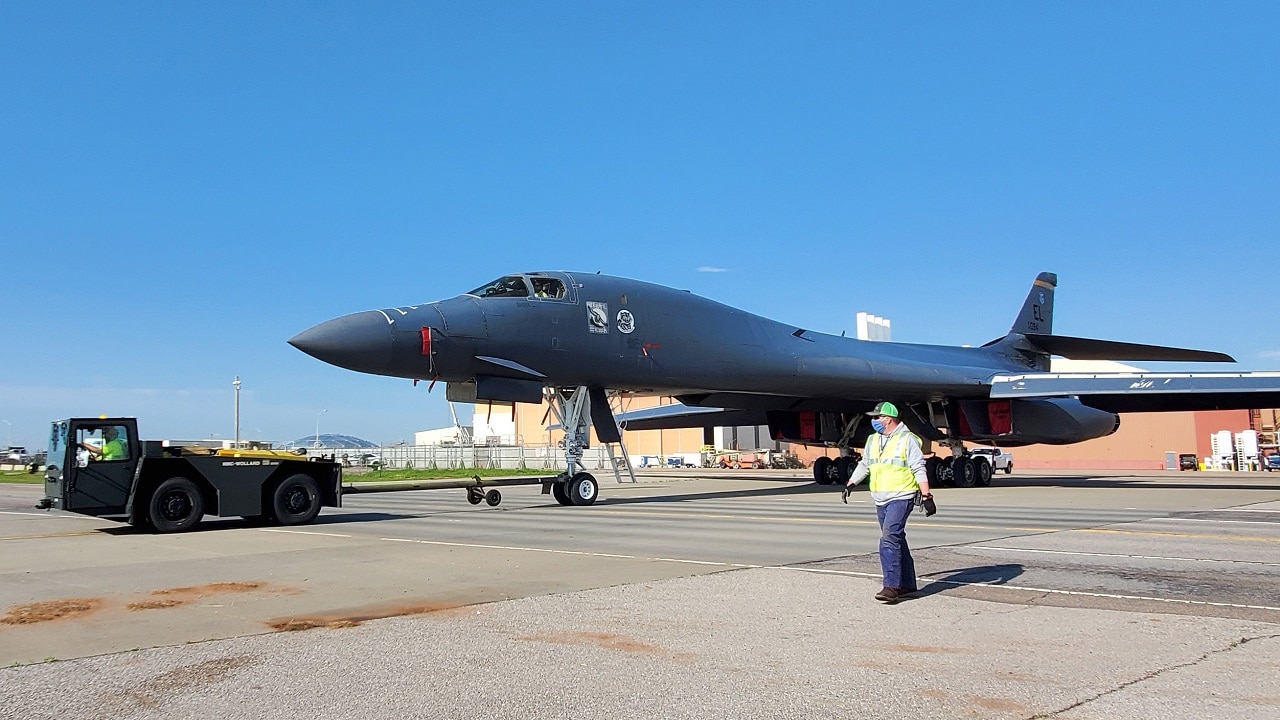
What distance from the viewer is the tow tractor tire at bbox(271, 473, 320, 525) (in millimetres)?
13586

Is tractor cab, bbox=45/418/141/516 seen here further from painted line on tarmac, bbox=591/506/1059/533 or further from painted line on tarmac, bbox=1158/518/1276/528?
painted line on tarmac, bbox=1158/518/1276/528

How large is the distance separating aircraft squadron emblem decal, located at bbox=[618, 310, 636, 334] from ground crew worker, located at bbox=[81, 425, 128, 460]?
8.54m

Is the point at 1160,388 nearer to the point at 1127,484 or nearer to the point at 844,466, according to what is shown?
the point at 1127,484

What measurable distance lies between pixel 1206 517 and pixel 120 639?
13.6m

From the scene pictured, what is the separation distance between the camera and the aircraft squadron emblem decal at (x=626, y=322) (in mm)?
17953

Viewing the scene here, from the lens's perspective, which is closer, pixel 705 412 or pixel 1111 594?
pixel 1111 594

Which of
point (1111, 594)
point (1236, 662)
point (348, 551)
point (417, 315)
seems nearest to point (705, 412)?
point (417, 315)

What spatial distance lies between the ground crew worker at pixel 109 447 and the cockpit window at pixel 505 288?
240 inches

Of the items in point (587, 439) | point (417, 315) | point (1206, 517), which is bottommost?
point (1206, 517)

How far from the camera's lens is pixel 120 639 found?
17.9 ft

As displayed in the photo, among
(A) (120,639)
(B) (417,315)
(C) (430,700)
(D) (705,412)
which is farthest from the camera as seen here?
(D) (705,412)

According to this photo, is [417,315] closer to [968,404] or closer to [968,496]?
[968,496]

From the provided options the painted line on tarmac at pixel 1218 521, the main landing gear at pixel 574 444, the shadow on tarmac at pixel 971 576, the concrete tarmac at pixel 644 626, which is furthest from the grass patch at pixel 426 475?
the shadow on tarmac at pixel 971 576

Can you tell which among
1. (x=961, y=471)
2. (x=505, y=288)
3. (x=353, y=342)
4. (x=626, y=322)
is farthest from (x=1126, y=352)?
(x=353, y=342)
